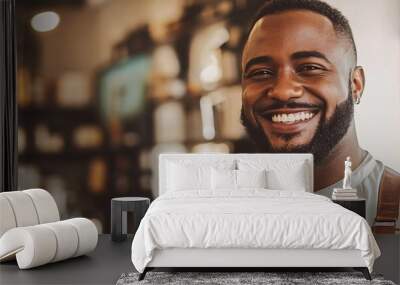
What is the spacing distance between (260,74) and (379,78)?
1.38 m

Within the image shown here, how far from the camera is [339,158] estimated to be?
702 cm

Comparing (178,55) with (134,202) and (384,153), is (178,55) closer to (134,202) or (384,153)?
(134,202)

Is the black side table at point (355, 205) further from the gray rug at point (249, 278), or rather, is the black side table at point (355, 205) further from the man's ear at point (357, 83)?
the gray rug at point (249, 278)

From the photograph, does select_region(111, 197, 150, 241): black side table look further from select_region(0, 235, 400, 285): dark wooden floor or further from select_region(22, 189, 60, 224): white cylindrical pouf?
select_region(22, 189, 60, 224): white cylindrical pouf

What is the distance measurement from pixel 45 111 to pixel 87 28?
1092 millimetres

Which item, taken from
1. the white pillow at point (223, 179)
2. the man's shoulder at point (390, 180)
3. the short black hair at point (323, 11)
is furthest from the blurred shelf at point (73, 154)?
the man's shoulder at point (390, 180)

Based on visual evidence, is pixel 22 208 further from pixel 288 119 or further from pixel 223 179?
pixel 288 119

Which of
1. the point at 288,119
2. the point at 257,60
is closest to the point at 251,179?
the point at 288,119

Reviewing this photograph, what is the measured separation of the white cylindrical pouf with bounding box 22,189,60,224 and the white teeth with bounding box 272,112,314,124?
8.99ft

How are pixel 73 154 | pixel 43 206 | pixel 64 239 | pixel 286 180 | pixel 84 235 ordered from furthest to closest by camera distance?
pixel 73 154 → pixel 286 180 → pixel 43 206 → pixel 84 235 → pixel 64 239

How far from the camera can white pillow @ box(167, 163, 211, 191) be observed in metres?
6.41

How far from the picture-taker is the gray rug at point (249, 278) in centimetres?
445

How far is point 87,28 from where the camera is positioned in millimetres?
7105

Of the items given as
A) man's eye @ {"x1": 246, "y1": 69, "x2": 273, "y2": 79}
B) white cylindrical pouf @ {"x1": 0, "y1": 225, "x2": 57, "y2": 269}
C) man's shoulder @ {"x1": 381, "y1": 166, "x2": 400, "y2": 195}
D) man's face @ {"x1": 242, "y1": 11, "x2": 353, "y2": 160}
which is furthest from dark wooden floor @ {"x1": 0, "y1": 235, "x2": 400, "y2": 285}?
man's eye @ {"x1": 246, "y1": 69, "x2": 273, "y2": 79}
